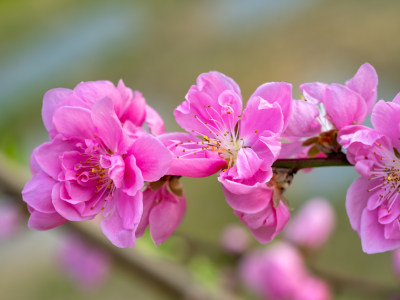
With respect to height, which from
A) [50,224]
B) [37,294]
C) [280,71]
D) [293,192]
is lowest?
[37,294]

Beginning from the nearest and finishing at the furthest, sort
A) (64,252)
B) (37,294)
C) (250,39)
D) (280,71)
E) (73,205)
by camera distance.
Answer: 1. (73,205)
2. (64,252)
3. (37,294)
4. (280,71)
5. (250,39)

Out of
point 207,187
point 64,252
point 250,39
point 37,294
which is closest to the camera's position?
point 64,252

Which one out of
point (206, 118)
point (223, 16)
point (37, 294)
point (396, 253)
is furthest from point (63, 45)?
point (206, 118)

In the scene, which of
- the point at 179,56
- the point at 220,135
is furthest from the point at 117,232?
the point at 179,56

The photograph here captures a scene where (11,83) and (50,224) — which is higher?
(50,224)

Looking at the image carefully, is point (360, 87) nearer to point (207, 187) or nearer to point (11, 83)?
point (207, 187)

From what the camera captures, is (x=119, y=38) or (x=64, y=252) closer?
(x=64, y=252)
